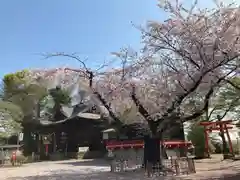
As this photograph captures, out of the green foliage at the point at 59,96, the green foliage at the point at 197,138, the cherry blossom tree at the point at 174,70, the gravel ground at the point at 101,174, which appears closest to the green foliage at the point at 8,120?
the green foliage at the point at 59,96

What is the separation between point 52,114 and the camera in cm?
2514

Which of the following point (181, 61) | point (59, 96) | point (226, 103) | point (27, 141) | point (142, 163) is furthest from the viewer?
point (59, 96)

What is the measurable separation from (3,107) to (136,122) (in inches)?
371

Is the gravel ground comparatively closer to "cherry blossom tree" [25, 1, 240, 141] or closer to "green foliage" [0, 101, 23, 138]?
"cherry blossom tree" [25, 1, 240, 141]

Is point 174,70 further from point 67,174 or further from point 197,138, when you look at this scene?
point 197,138

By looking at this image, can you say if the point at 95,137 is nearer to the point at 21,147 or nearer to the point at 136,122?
the point at 21,147

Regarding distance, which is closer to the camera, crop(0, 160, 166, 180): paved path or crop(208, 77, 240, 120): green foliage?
crop(0, 160, 166, 180): paved path

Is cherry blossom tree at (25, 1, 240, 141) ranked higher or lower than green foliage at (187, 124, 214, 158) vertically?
higher

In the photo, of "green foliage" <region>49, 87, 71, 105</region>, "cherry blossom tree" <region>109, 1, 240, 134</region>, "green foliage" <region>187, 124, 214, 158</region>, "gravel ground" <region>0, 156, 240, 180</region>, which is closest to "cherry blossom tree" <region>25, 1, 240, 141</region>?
"cherry blossom tree" <region>109, 1, 240, 134</region>

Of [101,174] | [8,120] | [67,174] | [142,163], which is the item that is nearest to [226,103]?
[142,163]

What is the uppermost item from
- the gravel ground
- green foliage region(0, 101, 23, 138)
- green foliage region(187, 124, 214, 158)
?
green foliage region(0, 101, 23, 138)

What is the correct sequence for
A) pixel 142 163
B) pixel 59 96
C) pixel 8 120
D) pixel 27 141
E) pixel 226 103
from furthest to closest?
1. pixel 59 96
2. pixel 27 141
3. pixel 226 103
4. pixel 8 120
5. pixel 142 163

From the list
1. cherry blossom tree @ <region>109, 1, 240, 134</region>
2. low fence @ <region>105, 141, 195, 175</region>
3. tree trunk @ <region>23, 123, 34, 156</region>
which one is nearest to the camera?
cherry blossom tree @ <region>109, 1, 240, 134</region>

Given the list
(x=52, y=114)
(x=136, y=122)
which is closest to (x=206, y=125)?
(x=136, y=122)
